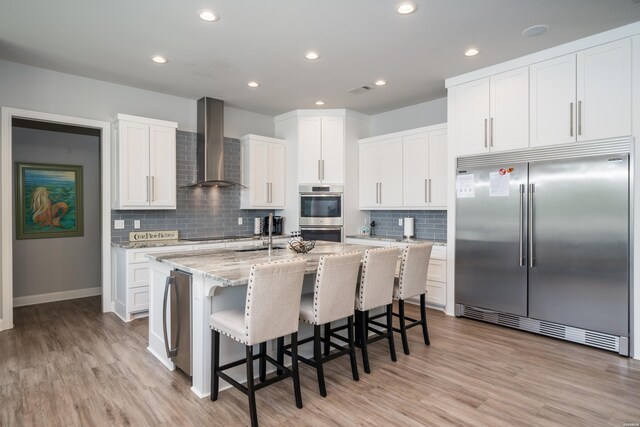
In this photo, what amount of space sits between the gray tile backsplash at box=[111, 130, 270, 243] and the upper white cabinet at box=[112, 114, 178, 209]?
1.11 ft

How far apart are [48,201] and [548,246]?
6151 mm

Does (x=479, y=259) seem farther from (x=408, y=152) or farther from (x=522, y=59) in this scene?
(x=522, y=59)

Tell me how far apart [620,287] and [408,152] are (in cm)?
283

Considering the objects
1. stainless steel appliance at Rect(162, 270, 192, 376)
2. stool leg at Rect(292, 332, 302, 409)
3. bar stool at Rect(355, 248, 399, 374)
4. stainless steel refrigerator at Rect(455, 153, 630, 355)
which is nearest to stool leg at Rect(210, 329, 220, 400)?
stainless steel appliance at Rect(162, 270, 192, 376)

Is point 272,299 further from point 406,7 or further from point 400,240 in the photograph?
point 400,240

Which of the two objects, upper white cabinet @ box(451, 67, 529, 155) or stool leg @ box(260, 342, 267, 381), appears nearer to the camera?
stool leg @ box(260, 342, 267, 381)

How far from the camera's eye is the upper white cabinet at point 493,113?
12.4ft

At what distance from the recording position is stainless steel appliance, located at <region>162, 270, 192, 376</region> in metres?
2.59

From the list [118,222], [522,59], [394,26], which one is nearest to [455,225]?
[522,59]

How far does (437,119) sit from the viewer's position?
523 centimetres

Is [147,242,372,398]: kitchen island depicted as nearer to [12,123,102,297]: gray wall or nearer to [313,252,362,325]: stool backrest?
[313,252,362,325]: stool backrest

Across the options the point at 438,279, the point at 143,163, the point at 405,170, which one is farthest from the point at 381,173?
the point at 143,163

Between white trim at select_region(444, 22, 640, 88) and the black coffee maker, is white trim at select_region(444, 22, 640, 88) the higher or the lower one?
the higher one

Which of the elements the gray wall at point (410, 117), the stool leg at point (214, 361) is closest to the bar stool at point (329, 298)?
the stool leg at point (214, 361)
